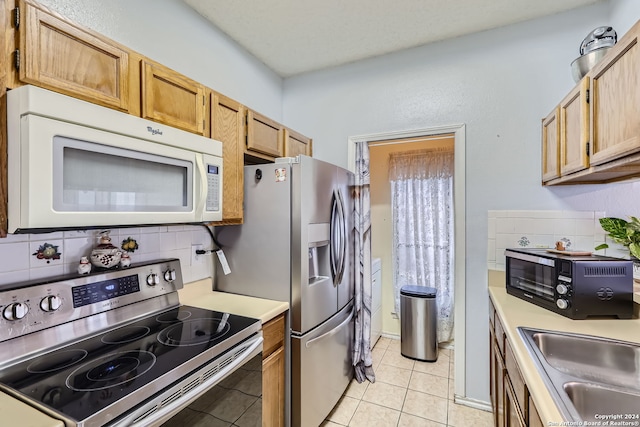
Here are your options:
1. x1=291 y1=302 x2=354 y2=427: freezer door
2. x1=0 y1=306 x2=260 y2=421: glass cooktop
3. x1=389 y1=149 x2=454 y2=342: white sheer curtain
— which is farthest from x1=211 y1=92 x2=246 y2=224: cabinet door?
x1=389 y1=149 x2=454 y2=342: white sheer curtain

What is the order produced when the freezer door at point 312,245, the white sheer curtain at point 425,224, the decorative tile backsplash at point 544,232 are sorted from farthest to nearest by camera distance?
1. the white sheer curtain at point 425,224
2. the decorative tile backsplash at point 544,232
3. the freezer door at point 312,245

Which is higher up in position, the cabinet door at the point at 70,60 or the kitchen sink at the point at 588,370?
the cabinet door at the point at 70,60

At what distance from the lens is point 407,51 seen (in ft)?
7.80

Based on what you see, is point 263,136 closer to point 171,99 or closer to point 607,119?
point 171,99

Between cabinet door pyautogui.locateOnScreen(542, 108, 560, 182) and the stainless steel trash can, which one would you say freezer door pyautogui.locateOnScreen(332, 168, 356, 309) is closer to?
the stainless steel trash can

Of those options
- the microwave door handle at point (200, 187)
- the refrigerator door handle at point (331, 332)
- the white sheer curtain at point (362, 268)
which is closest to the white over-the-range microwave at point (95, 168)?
the microwave door handle at point (200, 187)

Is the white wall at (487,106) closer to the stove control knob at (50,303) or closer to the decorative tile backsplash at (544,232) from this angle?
the decorative tile backsplash at (544,232)

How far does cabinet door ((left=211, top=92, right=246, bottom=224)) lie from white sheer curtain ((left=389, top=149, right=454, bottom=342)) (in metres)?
2.01

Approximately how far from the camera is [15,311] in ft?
3.48

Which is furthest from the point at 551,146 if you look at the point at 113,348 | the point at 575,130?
the point at 113,348

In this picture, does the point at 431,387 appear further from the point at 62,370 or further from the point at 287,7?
the point at 287,7

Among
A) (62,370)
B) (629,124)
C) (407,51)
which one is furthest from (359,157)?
(62,370)

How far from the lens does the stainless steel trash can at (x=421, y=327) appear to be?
285 centimetres

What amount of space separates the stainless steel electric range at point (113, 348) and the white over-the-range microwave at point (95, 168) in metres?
0.40
